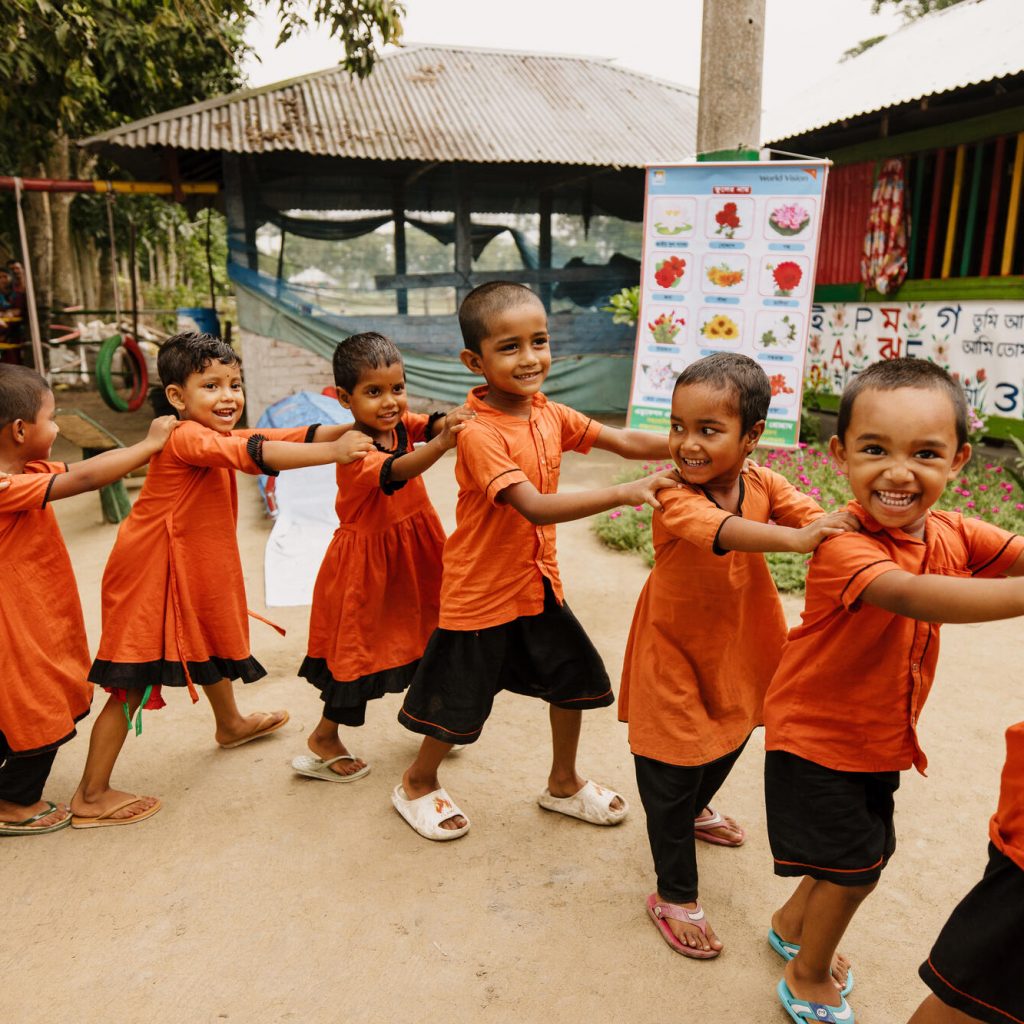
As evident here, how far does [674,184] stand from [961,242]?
11.7 feet

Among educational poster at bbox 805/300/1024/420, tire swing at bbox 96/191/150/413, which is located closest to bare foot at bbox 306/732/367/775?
educational poster at bbox 805/300/1024/420

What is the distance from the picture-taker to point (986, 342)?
6102 mm

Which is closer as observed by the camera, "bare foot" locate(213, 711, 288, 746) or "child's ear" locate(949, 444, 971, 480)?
"child's ear" locate(949, 444, 971, 480)

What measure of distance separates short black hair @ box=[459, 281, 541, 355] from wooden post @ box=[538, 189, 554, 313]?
8892 mm

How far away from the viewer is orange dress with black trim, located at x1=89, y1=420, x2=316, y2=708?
8.25 feet

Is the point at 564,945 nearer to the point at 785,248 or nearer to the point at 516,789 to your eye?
the point at 516,789

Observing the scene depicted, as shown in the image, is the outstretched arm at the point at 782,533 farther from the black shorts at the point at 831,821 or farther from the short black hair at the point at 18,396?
the short black hair at the point at 18,396

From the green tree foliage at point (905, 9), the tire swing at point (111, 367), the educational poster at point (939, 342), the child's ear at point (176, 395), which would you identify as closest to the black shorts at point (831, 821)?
the child's ear at point (176, 395)

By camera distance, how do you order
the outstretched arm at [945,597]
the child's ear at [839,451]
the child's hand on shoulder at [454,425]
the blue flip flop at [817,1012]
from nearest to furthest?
1. the outstretched arm at [945,597]
2. the child's ear at [839,451]
3. the blue flip flop at [817,1012]
4. the child's hand on shoulder at [454,425]

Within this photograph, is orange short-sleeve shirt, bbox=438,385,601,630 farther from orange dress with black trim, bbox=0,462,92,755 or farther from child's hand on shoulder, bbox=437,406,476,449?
orange dress with black trim, bbox=0,462,92,755

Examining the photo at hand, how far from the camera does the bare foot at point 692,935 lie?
1.95 m

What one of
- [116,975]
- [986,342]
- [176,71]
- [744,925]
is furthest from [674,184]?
[176,71]

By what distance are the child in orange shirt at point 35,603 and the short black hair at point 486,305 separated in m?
0.93

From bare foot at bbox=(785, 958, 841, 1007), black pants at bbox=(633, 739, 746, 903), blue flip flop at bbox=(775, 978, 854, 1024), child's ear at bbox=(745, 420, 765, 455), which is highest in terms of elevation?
child's ear at bbox=(745, 420, 765, 455)
